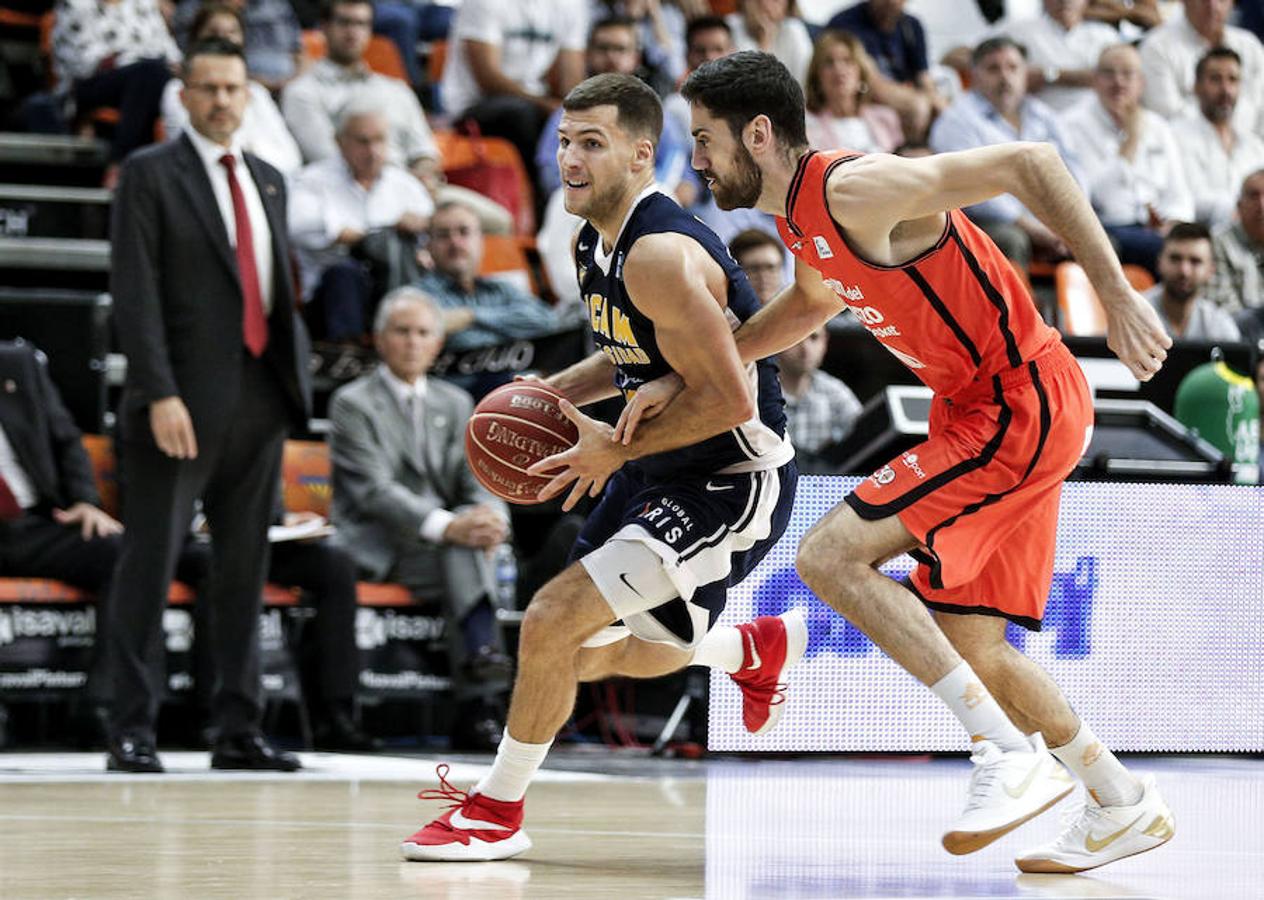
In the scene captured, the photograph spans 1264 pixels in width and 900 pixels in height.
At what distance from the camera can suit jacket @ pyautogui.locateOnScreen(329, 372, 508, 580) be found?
23.7 feet

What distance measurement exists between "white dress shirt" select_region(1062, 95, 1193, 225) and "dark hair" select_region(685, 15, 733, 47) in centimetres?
230

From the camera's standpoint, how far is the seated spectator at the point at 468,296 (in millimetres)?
8070

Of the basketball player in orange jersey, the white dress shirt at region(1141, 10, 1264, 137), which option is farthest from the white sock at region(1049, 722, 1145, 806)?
the white dress shirt at region(1141, 10, 1264, 137)

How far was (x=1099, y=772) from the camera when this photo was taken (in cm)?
383

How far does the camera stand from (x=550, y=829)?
4.54m

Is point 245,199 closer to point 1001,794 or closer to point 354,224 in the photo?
point 354,224

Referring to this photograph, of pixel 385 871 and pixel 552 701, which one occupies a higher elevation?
pixel 552 701

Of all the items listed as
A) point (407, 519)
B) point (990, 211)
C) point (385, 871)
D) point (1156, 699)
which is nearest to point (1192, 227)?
point (990, 211)

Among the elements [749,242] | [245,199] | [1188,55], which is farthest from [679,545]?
[1188,55]

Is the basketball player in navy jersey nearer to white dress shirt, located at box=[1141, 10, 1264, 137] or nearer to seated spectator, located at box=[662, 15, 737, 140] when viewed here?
seated spectator, located at box=[662, 15, 737, 140]

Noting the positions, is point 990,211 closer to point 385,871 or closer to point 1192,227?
point 1192,227

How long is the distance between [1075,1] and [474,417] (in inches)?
353

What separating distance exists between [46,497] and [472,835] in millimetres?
3476

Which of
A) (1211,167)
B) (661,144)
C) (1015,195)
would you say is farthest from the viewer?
(1211,167)
